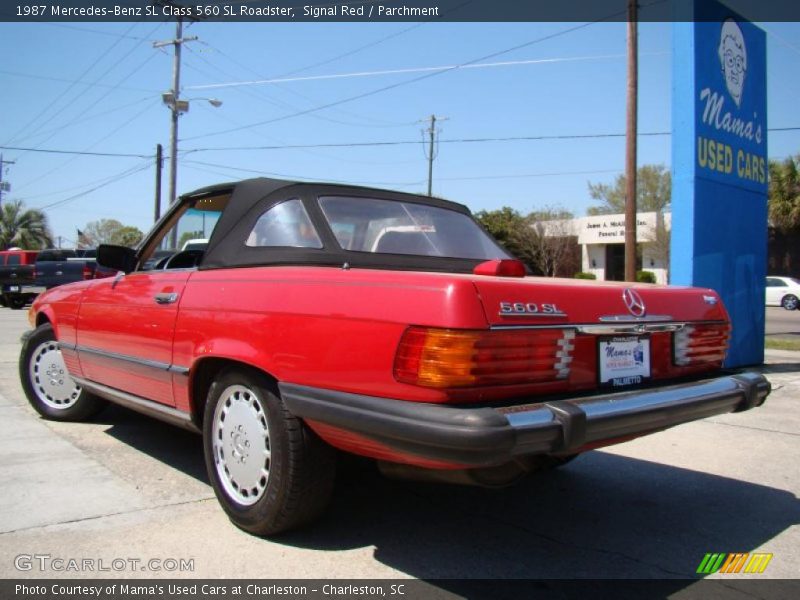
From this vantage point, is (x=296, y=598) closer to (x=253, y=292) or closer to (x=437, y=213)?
(x=253, y=292)

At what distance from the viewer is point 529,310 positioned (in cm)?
250

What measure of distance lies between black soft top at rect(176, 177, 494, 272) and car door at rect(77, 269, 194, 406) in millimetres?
296

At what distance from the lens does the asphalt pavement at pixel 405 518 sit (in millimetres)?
2818

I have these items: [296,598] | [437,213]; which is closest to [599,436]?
[296,598]

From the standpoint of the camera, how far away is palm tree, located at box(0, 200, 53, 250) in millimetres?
43688

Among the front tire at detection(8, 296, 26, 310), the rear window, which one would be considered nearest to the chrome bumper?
the front tire at detection(8, 296, 26, 310)

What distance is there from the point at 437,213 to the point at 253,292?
1495 mm

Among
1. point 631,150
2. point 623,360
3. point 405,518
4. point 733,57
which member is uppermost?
point 733,57

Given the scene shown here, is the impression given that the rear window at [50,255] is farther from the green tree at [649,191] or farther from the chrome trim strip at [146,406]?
the green tree at [649,191]

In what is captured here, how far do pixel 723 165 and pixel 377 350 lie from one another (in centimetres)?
791

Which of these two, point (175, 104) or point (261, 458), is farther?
point (175, 104)

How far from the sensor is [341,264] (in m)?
3.14

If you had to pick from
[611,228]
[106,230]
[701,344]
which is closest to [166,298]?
[701,344]

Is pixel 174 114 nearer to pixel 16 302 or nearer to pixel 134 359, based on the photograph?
pixel 16 302
